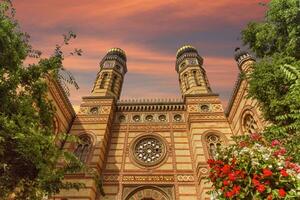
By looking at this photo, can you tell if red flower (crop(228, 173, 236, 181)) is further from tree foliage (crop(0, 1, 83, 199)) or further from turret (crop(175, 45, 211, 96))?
turret (crop(175, 45, 211, 96))

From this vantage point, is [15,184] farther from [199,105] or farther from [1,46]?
[199,105]

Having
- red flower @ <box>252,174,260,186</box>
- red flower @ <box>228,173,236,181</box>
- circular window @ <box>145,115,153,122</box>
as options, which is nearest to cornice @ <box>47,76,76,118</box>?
circular window @ <box>145,115,153,122</box>

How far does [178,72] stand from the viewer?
21.7 meters

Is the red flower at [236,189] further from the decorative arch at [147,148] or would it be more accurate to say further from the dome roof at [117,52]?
the dome roof at [117,52]

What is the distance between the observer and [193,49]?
22.7 metres

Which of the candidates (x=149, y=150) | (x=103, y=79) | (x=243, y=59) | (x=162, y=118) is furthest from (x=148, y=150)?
(x=243, y=59)

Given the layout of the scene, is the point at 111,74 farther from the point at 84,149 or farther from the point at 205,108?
the point at 205,108

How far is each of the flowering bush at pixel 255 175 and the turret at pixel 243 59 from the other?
480 inches

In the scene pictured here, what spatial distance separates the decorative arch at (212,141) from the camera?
13.8 m

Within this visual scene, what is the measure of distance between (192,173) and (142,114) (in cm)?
532

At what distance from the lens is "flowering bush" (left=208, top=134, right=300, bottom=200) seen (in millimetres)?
3580

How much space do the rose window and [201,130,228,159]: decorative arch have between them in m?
2.50

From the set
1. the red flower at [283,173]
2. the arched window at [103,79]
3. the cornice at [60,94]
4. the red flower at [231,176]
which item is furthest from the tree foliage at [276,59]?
the arched window at [103,79]

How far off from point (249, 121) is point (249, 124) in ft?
0.59
